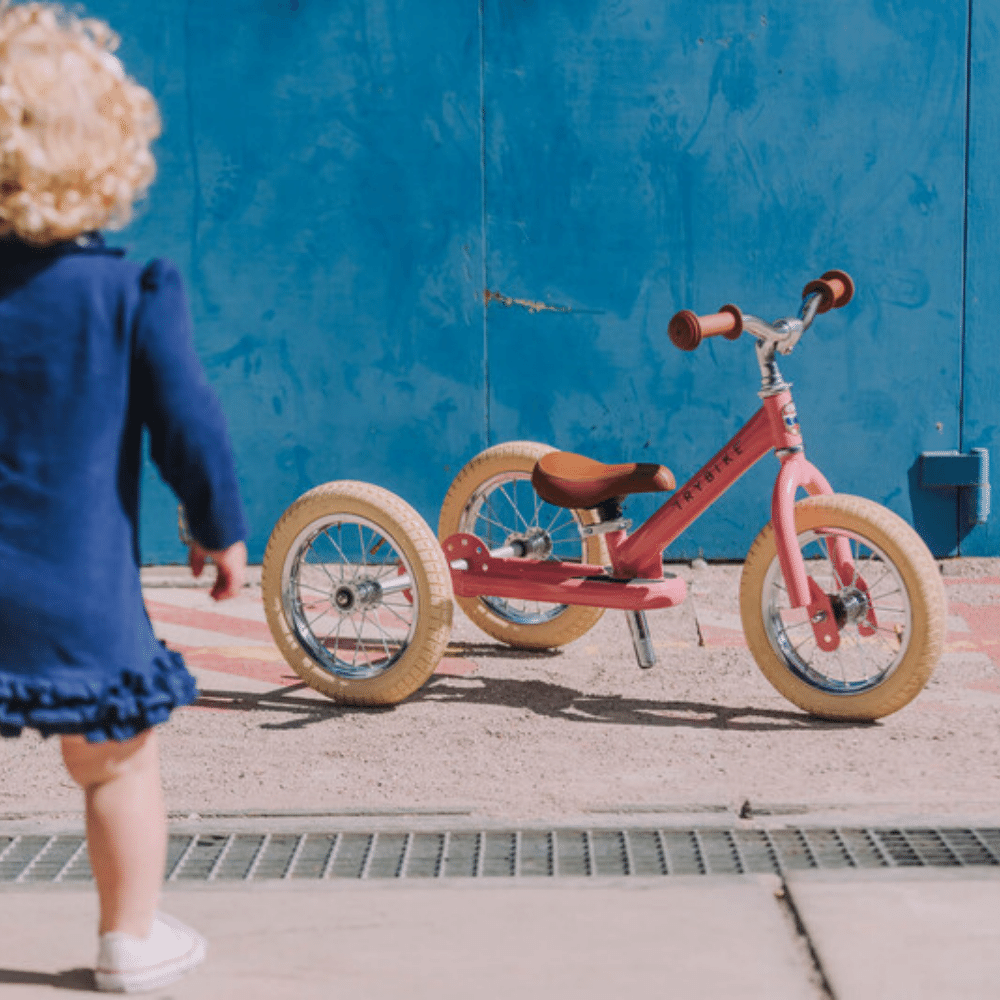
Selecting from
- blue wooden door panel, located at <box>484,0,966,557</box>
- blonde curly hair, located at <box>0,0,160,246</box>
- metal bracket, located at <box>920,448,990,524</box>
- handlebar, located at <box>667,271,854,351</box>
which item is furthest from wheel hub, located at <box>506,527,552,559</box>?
blonde curly hair, located at <box>0,0,160,246</box>

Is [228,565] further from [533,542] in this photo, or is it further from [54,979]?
[533,542]

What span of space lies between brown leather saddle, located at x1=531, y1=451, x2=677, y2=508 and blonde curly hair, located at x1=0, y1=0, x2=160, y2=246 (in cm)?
242

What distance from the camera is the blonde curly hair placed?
2479mm

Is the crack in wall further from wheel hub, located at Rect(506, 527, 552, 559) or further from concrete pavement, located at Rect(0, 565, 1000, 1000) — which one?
concrete pavement, located at Rect(0, 565, 1000, 1000)

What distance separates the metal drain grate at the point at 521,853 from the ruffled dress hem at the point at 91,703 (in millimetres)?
798

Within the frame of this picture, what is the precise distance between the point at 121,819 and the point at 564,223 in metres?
4.33

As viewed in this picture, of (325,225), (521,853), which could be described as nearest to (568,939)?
(521,853)

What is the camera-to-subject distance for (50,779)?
4.12 meters

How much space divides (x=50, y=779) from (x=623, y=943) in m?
1.85

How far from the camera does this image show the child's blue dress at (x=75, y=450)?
2562 millimetres

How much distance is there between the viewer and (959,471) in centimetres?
659

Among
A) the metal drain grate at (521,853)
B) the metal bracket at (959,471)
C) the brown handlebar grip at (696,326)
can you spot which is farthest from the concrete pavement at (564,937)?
the metal bracket at (959,471)

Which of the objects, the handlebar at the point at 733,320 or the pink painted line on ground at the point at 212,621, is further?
the pink painted line on ground at the point at 212,621

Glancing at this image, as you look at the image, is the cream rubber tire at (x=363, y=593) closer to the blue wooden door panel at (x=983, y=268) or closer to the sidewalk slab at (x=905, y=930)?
the sidewalk slab at (x=905, y=930)
